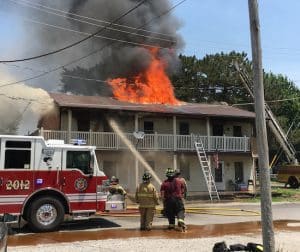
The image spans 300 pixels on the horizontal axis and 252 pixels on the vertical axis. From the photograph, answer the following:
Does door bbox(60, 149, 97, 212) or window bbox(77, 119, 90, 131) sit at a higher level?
window bbox(77, 119, 90, 131)

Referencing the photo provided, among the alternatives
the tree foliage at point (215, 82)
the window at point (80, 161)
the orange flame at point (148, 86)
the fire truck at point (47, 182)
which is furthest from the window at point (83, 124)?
the tree foliage at point (215, 82)

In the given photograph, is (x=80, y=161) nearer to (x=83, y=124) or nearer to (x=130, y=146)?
(x=130, y=146)

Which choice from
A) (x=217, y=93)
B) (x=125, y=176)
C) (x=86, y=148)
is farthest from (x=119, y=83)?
(x=217, y=93)

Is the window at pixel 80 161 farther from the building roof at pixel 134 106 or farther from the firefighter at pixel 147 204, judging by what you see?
the building roof at pixel 134 106

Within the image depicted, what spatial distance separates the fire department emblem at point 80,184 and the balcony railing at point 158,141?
38.1ft

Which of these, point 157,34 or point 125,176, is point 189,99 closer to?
point 157,34

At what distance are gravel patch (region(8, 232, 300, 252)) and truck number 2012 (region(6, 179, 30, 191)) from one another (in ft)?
8.09

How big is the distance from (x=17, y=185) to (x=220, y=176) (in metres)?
20.3

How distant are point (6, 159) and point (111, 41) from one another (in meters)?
20.7

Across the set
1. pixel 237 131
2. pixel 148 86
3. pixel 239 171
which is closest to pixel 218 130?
pixel 237 131

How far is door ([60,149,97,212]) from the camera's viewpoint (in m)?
12.7

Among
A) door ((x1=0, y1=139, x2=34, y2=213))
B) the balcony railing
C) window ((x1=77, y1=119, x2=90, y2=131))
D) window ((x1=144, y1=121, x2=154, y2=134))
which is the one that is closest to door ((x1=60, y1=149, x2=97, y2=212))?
door ((x1=0, y1=139, x2=34, y2=213))

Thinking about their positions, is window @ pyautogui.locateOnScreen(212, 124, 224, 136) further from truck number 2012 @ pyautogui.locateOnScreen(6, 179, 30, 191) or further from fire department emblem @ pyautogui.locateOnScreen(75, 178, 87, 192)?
truck number 2012 @ pyautogui.locateOnScreen(6, 179, 30, 191)

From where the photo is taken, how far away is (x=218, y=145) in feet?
95.8
